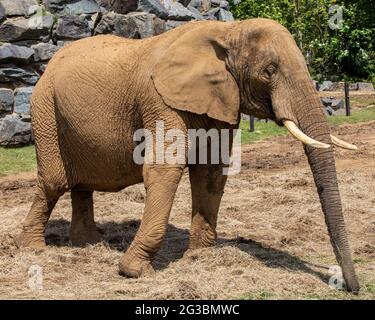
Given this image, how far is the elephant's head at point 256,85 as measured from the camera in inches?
211

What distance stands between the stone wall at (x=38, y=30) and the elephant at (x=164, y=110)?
272 inches

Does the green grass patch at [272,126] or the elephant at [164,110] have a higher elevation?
the elephant at [164,110]

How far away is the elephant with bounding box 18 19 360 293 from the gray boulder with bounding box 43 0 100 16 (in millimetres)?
7829

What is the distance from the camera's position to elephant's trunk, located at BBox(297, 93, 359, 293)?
17.5 feet

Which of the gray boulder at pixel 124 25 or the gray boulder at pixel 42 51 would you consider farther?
the gray boulder at pixel 124 25

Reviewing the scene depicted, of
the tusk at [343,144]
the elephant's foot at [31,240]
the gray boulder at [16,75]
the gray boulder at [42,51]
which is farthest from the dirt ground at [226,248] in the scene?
the gray boulder at [42,51]

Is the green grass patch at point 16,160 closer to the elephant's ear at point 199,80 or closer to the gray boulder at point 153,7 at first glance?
the gray boulder at point 153,7

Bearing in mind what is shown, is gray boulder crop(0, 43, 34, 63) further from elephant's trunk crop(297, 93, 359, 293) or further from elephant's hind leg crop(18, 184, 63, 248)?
elephant's trunk crop(297, 93, 359, 293)

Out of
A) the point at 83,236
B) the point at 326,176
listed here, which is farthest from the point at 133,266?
the point at 326,176

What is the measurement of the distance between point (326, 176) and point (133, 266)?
1760 mm

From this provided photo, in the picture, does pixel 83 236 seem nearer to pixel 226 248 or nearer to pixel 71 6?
pixel 226 248

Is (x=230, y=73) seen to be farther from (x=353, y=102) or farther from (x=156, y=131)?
(x=353, y=102)

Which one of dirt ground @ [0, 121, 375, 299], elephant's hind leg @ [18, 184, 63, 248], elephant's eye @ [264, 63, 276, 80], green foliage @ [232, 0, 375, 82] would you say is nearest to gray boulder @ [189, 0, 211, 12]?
dirt ground @ [0, 121, 375, 299]
